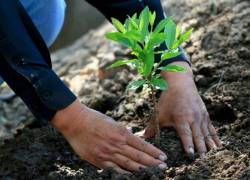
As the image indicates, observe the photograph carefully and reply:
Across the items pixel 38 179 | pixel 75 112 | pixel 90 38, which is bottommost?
pixel 90 38

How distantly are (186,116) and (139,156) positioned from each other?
0.25 m

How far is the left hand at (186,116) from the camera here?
1.78 meters

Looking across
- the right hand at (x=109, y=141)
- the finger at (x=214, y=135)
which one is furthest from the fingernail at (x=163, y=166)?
the finger at (x=214, y=135)

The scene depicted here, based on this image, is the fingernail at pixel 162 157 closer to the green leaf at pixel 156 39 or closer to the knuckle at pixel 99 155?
the knuckle at pixel 99 155

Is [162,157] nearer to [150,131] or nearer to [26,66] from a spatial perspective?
[150,131]

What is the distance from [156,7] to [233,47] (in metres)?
0.55

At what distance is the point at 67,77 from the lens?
3.06 m

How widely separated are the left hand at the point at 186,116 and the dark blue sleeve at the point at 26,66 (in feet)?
1.22

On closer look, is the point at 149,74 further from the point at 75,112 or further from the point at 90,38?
the point at 90,38

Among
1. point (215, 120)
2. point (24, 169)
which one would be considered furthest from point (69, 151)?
Answer: point (215, 120)

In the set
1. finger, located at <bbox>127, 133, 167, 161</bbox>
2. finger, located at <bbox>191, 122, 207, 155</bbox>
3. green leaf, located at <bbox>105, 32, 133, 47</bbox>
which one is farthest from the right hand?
green leaf, located at <bbox>105, 32, 133, 47</bbox>

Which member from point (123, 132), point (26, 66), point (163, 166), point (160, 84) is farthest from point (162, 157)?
point (26, 66)

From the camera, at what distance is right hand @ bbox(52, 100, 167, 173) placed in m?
1.68

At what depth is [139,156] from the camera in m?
1.67
